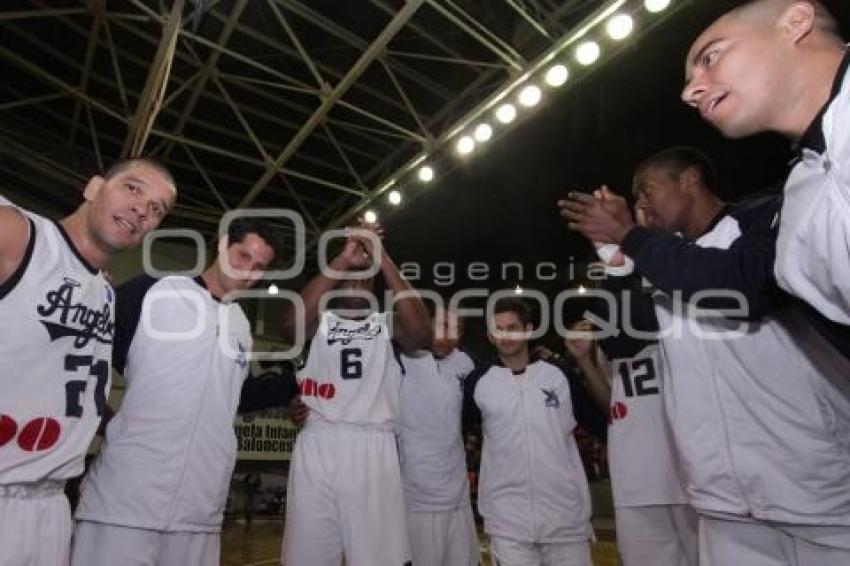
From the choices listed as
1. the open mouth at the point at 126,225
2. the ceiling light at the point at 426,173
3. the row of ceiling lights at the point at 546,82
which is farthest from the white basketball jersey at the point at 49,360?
the ceiling light at the point at 426,173

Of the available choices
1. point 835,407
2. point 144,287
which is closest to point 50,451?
point 144,287

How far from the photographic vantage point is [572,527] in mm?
3824

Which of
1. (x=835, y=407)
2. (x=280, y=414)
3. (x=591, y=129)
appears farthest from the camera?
(x=280, y=414)

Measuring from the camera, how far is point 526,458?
12.9 feet

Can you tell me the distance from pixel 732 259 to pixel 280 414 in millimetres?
13888

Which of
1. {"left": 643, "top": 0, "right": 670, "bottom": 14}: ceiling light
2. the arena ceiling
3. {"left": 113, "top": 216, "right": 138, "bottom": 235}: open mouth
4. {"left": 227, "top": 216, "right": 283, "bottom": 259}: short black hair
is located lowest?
{"left": 113, "top": 216, "right": 138, "bottom": 235}: open mouth

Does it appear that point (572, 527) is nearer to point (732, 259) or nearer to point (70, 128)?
point (732, 259)

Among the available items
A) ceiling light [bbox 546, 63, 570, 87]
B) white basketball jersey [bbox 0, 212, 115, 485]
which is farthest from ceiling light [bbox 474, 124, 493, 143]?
white basketball jersey [bbox 0, 212, 115, 485]

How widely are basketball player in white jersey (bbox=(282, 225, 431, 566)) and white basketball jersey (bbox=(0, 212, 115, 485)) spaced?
51.1 inches

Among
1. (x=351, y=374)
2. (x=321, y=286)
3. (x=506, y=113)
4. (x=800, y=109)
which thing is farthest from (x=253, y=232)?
(x=506, y=113)

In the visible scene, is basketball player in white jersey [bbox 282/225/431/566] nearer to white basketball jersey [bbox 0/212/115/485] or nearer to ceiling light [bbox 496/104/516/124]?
white basketball jersey [bbox 0/212/115/485]

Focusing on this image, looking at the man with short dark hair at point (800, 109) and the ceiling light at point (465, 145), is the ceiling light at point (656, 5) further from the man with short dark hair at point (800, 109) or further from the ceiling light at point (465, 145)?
the man with short dark hair at point (800, 109)

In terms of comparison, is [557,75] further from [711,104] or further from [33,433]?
[33,433]

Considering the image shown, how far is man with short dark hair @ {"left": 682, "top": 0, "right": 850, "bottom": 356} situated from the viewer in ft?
4.63
